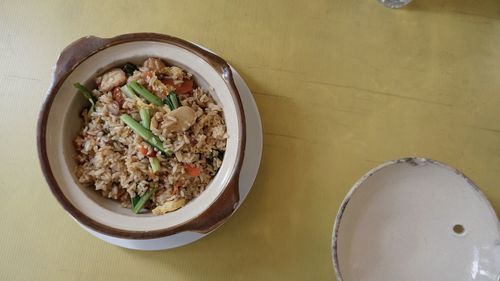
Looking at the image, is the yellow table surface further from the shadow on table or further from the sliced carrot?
the sliced carrot

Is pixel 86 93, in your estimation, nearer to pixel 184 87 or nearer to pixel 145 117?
pixel 145 117

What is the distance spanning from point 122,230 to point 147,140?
273mm

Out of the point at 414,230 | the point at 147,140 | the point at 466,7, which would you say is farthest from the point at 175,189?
the point at 466,7

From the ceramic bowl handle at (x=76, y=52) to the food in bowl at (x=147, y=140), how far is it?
63mm

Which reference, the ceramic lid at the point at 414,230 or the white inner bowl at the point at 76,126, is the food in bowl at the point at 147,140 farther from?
the ceramic lid at the point at 414,230

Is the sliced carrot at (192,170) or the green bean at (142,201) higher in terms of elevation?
the sliced carrot at (192,170)

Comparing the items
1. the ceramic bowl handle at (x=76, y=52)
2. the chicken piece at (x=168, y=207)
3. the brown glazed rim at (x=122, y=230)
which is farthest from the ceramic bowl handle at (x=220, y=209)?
the ceramic bowl handle at (x=76, y=52)

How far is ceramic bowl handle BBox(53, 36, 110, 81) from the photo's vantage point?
4.13ft

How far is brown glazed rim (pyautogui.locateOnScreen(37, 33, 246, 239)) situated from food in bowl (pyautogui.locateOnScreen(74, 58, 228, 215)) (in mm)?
75

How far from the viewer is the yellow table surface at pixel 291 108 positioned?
148cm

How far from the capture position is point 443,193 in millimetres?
1431

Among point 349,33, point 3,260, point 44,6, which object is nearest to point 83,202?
point 3,260

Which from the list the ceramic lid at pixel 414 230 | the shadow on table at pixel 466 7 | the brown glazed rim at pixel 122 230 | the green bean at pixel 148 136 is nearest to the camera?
the brown glazed rim at pixel 122 230

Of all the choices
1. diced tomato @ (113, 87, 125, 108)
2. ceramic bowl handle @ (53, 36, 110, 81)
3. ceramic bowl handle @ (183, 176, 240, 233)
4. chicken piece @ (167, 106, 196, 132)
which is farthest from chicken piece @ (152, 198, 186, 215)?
ceramic bowl handle @ (53, 36, 110, 81)
